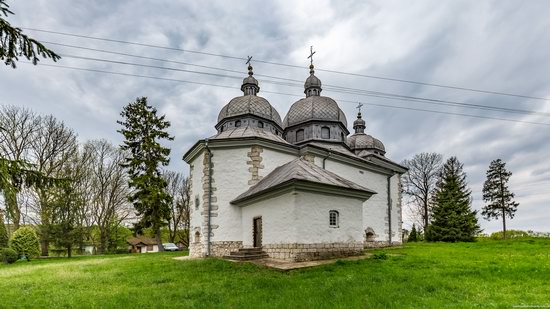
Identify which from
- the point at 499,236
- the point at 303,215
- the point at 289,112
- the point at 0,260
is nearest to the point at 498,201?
the point at 499,236

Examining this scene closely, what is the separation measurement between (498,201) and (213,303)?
35515 millimetres

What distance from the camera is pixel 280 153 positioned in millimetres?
15789

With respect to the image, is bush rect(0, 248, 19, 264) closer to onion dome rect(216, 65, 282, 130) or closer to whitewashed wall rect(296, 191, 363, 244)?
onion dome rect(216, 65, 282, 130)

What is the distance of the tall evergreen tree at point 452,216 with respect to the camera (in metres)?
25.2

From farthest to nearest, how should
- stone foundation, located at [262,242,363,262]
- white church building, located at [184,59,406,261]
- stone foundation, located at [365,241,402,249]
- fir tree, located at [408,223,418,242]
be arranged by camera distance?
fir tree, located at [408,223,418,242], stone foundation, located at [365,241,402,249], white church building, located at [184,59,406,261], stone foundation, located at [262,242,363,262]

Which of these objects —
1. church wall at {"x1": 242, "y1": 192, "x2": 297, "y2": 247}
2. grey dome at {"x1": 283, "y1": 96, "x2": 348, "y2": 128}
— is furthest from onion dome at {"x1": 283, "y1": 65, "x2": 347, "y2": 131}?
church wall at {"x1": 242, "y1": 192, "x2": 297, "y2": 247}

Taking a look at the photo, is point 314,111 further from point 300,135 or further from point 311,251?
point 311,251

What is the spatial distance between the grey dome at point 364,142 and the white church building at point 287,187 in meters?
3.31

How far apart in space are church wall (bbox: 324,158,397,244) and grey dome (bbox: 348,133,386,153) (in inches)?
226

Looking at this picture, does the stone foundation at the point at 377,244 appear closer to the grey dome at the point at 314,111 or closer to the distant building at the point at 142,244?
the grey dome at the point at 314,111

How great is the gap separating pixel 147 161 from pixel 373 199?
16.5m

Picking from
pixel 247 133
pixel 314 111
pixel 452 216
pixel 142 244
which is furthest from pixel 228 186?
pixel 142 244

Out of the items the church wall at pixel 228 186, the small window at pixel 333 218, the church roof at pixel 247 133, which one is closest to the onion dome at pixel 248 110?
the church roof at pixel 247 133

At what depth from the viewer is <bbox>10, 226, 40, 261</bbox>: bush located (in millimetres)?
20587
